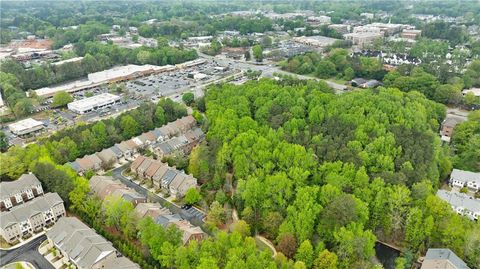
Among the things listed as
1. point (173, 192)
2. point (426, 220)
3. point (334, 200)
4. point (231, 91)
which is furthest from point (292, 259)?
point (231, 91)

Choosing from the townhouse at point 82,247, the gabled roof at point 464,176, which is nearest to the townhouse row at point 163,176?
the townhouse at point 82,247

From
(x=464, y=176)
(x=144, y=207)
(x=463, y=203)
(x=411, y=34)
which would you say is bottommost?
(x=411, y=34)

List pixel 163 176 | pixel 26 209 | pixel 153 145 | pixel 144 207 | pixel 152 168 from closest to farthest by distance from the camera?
pixel 26 209
pixel 144 207
pixel 163 176
pixel 152 168
pixel 153 145

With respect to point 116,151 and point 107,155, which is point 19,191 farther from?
point 116,151

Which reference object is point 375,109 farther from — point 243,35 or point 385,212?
point 243,35

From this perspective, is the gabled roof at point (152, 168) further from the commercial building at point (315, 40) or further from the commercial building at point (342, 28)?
the commercial building at point (342, 28)

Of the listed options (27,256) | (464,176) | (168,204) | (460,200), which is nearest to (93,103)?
(168,204)
